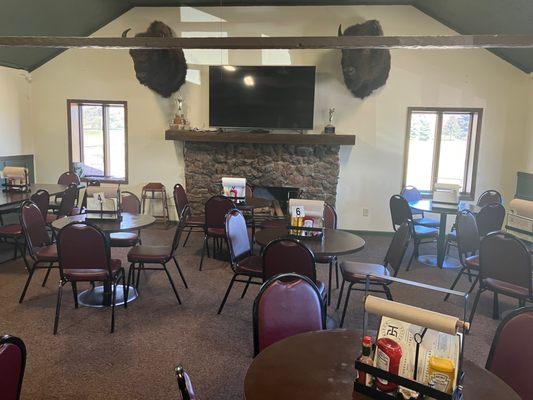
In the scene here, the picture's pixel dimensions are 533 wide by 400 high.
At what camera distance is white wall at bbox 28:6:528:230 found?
6047 millimetres

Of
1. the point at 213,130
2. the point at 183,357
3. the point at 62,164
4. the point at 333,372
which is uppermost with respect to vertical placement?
the point at 213,130

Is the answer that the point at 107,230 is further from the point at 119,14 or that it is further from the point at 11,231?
the point at 119,14

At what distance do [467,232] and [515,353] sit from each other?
2.55m

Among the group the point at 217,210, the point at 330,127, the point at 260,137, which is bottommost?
the point at 217,210

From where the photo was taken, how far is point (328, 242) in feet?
10.8

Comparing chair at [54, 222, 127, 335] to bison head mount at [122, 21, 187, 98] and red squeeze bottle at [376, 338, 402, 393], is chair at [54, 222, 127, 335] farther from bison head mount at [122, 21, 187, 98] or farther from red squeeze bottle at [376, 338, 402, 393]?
bison head mount at [122, 21, 187, 98]

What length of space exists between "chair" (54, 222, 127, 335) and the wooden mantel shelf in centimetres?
336

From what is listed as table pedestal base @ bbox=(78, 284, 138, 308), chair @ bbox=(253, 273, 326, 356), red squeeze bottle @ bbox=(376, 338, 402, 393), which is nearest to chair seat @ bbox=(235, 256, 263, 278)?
table pedestal base @ bbox=(78, 284, 138, 308)

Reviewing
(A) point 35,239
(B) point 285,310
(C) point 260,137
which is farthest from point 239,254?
(C) point 260,137

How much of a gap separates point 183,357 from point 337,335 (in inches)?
55.9

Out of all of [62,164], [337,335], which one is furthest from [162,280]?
[62,164]

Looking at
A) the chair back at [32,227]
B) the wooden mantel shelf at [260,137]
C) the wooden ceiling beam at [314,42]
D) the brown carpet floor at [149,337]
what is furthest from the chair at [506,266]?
the chair back at [32,227]

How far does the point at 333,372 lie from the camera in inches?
58.4

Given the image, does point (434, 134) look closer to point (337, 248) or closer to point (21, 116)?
point (337, 248)
